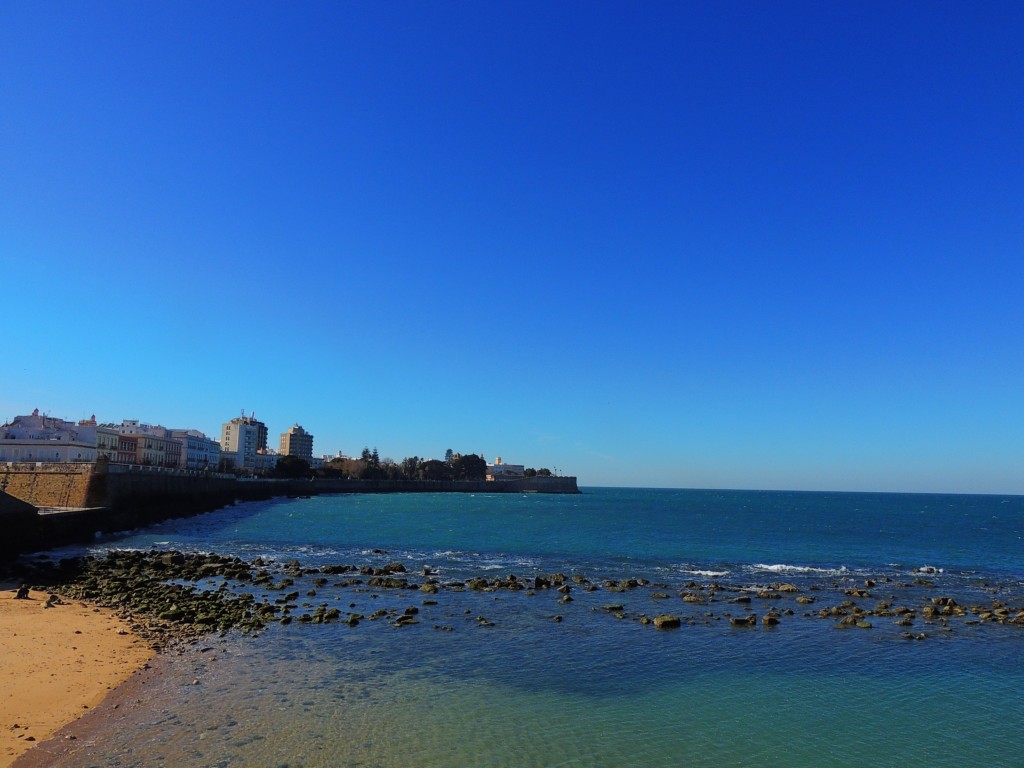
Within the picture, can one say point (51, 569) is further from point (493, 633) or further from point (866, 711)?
point (866, 711)

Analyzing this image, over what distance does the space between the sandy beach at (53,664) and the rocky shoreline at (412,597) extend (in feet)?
3.79

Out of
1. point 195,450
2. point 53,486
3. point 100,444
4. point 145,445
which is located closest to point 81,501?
point 53,486

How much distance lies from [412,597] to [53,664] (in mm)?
13652

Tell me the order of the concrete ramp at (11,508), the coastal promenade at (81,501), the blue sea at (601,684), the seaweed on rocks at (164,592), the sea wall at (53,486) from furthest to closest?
the sea wall at (53,486) < the coastal promenade at (81,501) < the concrete ramp at (11,508) < the seaweed on rocks at (164,592) < the blue sea at (601,684)

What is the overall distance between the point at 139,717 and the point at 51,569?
2175 centimetres

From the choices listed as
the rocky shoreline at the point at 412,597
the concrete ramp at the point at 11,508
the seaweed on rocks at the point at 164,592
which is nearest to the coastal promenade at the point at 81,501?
the concrete ramp at the point at 11,508

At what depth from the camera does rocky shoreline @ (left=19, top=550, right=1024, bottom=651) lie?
23.3 meters

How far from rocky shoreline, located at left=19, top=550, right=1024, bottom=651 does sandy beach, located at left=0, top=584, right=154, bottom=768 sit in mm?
1154

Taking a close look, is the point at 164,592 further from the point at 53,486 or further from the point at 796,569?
the point at 796,569

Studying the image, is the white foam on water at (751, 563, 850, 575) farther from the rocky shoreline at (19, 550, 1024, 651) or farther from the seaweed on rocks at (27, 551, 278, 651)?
the seaweed on rocks at (27, 551, 278, 651)

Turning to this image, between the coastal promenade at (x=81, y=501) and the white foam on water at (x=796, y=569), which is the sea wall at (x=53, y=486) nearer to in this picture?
the coastal promenade at (x=81, y=501)

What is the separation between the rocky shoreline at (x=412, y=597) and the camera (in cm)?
2328

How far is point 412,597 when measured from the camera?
92.0 feet

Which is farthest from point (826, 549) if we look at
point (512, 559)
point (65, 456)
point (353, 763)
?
point (65, 456)
